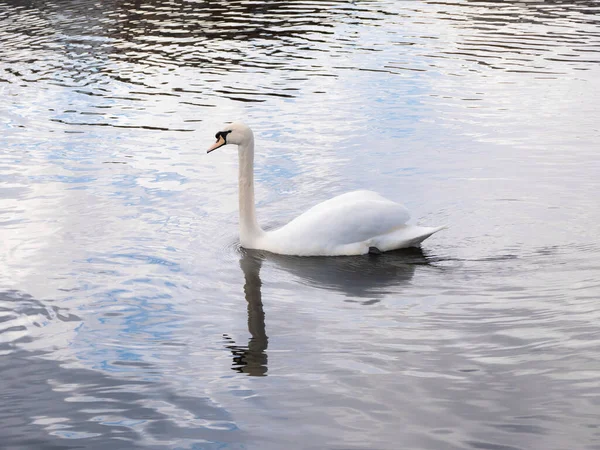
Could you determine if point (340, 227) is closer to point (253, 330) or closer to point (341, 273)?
point (341, 273)

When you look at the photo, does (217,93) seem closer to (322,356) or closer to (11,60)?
(11,60)

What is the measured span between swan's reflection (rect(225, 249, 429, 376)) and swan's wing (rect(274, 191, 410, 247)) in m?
0.20

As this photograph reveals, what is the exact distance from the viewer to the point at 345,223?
9.84 meters

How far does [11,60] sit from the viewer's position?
2242cm

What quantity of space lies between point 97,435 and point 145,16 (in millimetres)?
24821

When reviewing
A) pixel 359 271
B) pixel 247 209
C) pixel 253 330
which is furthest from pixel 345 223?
pixel 253 330

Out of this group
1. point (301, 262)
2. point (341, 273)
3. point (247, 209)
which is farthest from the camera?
point (247, 209)

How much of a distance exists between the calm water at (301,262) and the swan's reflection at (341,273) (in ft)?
0.11

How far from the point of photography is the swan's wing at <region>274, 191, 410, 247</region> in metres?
9.85

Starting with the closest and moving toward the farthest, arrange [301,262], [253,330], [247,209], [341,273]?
[253,330] → [341,273] → [301,262] → [247,209]

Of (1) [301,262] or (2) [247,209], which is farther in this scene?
(2) [247,209]

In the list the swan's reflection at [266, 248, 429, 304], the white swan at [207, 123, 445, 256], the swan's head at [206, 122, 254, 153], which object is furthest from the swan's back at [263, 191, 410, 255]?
the swan's head at [206, 122, 254, 153]

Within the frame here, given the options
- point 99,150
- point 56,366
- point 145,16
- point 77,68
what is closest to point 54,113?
point 99,150

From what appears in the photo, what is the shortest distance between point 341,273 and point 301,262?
1.66 feet
